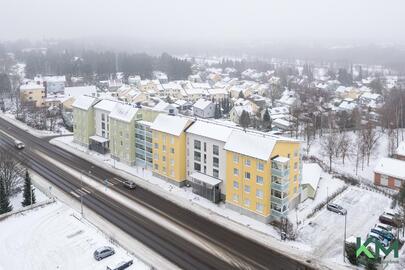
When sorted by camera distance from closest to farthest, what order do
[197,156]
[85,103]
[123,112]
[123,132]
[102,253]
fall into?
1. [102,253]
2. [197,156]
3. [123,132]
4. [123,112]
5. [85,103]

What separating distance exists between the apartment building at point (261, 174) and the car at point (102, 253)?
1189cm

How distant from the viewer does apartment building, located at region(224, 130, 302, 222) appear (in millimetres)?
31094

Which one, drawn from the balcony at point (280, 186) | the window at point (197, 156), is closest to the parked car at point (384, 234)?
the balcony at point (280, 186)

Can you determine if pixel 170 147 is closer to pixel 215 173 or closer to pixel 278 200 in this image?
pixel 215 173

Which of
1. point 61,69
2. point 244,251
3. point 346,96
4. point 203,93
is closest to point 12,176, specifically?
point 244,251

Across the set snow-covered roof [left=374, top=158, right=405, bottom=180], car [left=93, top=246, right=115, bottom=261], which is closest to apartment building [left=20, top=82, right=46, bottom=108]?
car [left=93, top=246, right=115, bottom=261]

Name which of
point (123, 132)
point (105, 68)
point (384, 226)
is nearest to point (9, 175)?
point (123, 132)

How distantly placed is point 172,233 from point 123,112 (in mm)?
20769

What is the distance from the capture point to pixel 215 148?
35844 mm

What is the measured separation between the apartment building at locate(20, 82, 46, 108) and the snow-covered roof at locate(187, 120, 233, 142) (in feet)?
179

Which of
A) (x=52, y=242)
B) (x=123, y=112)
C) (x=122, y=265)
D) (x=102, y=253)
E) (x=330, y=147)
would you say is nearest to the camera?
(x=122, y=265)

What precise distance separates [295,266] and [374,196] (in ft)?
52.0

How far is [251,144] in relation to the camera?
Answer: 3228 centimetres

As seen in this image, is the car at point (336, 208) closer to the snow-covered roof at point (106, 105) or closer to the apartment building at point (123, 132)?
the apartment building at point (123, 132)
